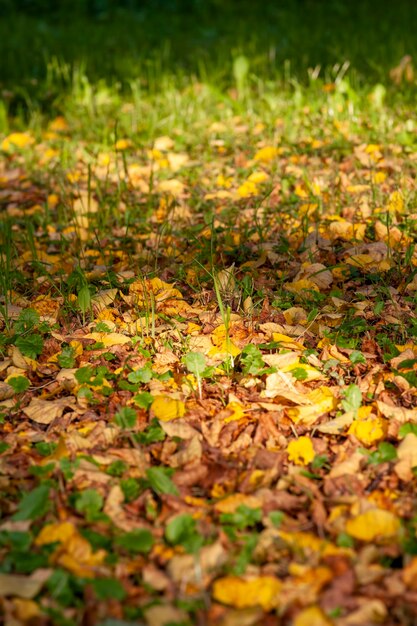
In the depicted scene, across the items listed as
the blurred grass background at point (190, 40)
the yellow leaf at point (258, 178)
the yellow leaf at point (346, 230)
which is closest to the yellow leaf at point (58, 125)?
the blurred grass background at point (190, 40)

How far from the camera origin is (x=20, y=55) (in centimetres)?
569

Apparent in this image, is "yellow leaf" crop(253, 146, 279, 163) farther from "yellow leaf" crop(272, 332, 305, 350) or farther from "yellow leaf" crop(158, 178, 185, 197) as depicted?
"yellow leaf" crop(272, 332, 305, 350)

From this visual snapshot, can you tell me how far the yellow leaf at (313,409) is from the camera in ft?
6.11

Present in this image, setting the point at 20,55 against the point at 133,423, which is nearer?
the point at 133,423

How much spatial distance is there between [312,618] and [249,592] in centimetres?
13

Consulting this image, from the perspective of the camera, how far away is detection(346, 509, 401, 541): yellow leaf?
1.45m

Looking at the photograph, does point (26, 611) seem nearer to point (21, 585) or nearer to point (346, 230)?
point (21, 585)

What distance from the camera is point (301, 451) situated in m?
1.72

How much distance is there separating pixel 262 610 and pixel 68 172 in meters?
2.97

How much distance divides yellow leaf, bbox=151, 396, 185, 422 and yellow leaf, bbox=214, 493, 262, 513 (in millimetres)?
344

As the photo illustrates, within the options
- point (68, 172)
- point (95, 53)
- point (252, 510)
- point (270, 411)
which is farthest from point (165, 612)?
point (95, 53)

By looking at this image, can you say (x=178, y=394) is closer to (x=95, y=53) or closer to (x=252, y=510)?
(x=252, y=510)

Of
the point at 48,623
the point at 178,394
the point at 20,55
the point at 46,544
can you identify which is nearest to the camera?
the point at 48,623

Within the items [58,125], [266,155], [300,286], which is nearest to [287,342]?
[300,286]
